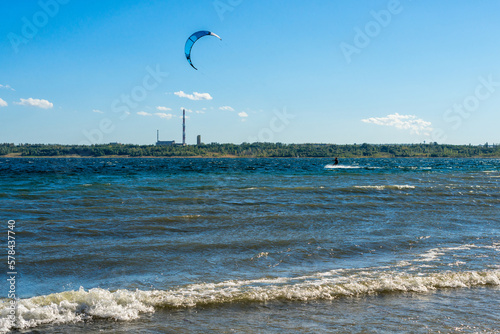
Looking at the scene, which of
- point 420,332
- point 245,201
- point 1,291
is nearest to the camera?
point 420,332

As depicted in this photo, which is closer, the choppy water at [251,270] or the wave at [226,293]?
the choppy water at [251,270]

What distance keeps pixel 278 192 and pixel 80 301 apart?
20.9 m

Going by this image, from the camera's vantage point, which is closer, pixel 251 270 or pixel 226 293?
pixel 226 293

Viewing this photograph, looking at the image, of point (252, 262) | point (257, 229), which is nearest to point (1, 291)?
point (252, 262)

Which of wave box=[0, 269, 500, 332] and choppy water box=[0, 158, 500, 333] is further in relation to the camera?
wave box=[0, 269, 500, 332]

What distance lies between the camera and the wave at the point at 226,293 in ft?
21.9

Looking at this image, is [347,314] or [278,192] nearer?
[347,314]

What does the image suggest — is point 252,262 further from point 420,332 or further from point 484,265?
point 484,265

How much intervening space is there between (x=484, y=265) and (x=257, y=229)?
7.10m

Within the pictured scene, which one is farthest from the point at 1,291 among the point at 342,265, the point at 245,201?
the point at 245,201

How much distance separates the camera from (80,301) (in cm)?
705

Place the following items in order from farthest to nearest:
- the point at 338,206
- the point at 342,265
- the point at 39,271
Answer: the point at 338,206, the point at 342,265, the point at 39,271

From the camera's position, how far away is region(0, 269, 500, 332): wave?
263 inches

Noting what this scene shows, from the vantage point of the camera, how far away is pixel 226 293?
7.67 m
